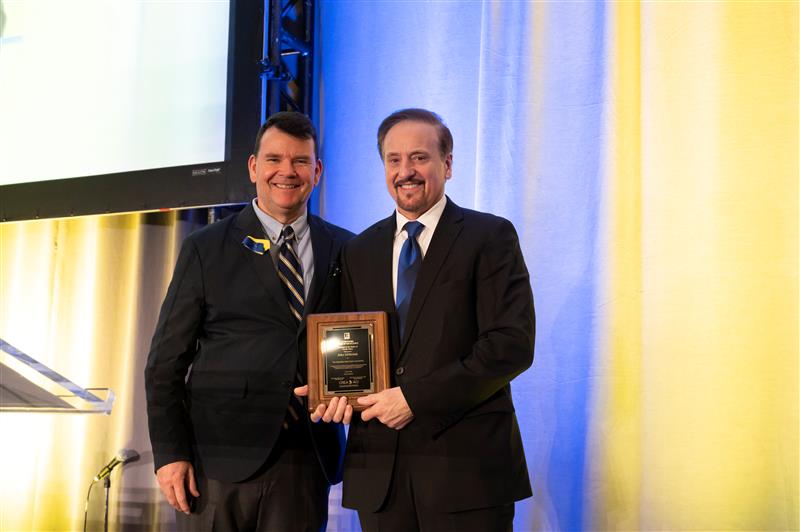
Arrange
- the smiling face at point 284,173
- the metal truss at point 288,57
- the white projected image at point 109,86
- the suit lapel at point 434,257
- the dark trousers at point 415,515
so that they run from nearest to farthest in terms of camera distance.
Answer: the dark trousers at point 415,515, the suit lapel at point 434,257, the smiling face at point 284,173, the metal truss at point 288,57, the white projected image at point 109,86

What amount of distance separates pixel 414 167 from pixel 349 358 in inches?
22.0

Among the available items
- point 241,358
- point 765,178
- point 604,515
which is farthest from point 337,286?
point 765,178

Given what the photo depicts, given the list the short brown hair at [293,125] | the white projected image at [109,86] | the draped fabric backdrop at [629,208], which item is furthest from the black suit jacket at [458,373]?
the white projected image at [109,86]

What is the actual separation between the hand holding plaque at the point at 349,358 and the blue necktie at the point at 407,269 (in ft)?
0.29

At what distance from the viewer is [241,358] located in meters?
2.19

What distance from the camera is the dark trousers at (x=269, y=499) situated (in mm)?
2107

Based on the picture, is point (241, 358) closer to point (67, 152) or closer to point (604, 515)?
point (604, 515)

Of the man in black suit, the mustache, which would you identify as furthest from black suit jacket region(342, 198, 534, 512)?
the mustache

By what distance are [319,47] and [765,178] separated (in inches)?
77.5

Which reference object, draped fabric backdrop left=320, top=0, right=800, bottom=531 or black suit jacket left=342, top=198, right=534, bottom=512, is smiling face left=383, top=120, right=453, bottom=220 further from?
draped fabric backdrop left=320, top=0, right=800, bottom=531

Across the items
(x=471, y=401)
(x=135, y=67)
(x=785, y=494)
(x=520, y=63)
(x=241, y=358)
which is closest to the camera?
(x=471, y=401)

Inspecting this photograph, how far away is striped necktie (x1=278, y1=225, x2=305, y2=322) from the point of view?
223cm

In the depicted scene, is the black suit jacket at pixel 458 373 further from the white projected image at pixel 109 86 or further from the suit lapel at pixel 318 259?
the white projected image at pixel 109 86

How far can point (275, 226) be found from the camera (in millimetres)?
2355
